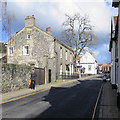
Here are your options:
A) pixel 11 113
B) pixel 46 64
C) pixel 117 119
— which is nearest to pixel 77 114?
pixel 117 119

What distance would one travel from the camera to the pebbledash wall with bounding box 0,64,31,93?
11.4 m

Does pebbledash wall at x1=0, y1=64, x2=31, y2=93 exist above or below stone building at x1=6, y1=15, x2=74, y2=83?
below

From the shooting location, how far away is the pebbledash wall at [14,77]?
37.3ft

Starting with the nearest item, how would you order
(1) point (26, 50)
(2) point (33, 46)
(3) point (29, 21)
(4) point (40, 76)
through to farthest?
(4) point (40, 76)
(2) point (33, 46)
(3) point (29, 21)
(1) point (26, 50)

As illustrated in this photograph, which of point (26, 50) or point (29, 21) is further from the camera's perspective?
point (26, 50)

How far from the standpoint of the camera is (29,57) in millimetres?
24547

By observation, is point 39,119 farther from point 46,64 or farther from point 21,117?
point 46,64

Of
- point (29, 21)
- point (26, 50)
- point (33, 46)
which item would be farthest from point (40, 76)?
point (29, 21)

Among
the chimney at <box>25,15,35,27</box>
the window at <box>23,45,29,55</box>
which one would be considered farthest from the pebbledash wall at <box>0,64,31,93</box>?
the chimney at <box>25,15,35,27</box>

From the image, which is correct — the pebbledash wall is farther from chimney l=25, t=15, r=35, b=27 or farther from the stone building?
chimney l=25, t=15, r=35, b=27

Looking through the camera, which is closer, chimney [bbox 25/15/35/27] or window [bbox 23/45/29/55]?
chimney [bbox 25/15/35/27]

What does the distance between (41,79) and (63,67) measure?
1179cm

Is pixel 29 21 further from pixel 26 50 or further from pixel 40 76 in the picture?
pixel 40 76

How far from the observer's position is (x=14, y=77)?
12.6 meters
